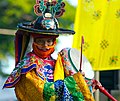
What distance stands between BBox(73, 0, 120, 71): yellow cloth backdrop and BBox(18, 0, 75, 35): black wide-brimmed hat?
1.58 m

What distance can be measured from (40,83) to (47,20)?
451 mm

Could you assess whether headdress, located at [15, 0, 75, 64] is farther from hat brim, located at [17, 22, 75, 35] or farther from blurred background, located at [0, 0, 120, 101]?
blurred background, located at [0, 0, 120, 101]

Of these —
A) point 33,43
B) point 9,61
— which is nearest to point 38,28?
point 33,43

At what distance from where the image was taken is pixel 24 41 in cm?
352

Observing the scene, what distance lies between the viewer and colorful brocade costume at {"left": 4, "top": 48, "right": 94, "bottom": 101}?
Result: 3086 mm

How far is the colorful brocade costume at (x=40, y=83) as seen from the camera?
3086mm

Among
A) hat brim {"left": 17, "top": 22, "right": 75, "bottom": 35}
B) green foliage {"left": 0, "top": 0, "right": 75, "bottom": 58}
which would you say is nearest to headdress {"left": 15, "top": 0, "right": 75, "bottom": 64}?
hat brim {"left": 17, "top": 22, "right": 75, "bottom": 35}

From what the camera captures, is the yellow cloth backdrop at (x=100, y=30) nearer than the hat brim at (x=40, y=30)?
No

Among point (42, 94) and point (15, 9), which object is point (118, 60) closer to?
point (15, 9)

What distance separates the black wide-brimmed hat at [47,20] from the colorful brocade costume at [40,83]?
0.60 ft

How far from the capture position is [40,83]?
124 inches

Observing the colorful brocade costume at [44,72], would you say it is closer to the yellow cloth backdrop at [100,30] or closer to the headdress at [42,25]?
the headdress at [42,25]

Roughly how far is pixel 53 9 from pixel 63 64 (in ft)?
1.29

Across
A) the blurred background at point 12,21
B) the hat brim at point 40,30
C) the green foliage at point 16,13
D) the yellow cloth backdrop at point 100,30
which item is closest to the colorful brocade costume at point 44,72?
the hat brim at point 40,30
